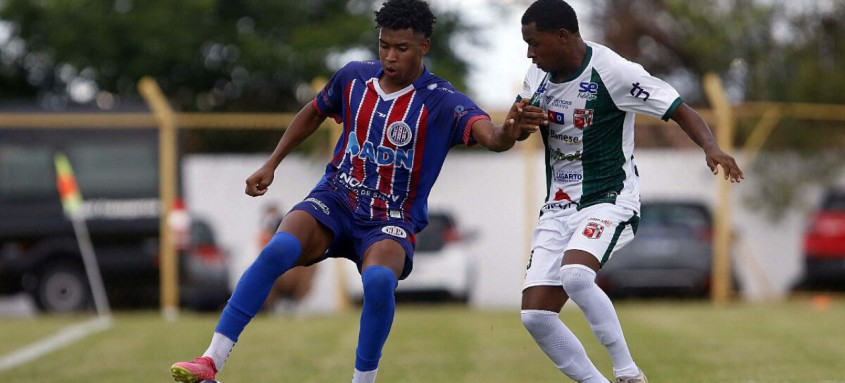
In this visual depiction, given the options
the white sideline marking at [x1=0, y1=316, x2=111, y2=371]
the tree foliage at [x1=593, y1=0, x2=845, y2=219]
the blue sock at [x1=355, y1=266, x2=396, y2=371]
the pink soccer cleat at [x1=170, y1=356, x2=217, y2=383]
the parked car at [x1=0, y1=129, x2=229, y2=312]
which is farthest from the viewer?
the tree foliage at [x1=593, y1=0, x2=845, y2=219]

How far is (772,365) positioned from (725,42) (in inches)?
706

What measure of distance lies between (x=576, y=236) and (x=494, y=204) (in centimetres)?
1291

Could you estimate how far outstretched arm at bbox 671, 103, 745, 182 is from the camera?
5.79 m

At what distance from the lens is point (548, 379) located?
8.10 meters

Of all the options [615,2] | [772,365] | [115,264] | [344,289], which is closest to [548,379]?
[772,365]

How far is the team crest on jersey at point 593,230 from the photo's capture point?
6168 mm

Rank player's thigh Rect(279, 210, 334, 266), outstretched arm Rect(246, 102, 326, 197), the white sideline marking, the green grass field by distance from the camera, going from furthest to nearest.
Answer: the white sideline marking
the green grass field
outstretched arm Rect(246, 102, 326, 197)
player's thigh Rect(279, 210, 334, 266)

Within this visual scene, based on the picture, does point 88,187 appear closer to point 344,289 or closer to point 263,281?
point 344,289

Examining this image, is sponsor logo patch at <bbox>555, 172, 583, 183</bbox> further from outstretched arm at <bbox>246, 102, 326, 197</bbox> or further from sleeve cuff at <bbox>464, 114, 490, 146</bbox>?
outstretched arm at <bbox>246, 102, 326, 197</bbox>

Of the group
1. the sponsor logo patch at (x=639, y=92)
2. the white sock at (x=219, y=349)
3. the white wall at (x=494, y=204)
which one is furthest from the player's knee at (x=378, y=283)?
the white wall at (x=494, y=204)

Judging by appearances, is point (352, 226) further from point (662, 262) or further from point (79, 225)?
point (662, 262)

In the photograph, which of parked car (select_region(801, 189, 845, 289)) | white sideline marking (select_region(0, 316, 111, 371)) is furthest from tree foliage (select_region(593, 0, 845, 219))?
white sideline marking (select_region(0, 316, 111, 371))

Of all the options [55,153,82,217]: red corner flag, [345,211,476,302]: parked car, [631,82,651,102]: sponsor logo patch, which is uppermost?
[631,82,651,102]: sponsor logo patch

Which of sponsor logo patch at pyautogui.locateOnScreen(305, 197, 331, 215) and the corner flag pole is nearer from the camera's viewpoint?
sponsor logo patch at pyautogui.locateOnScreen(305, 197, 331, 215)
